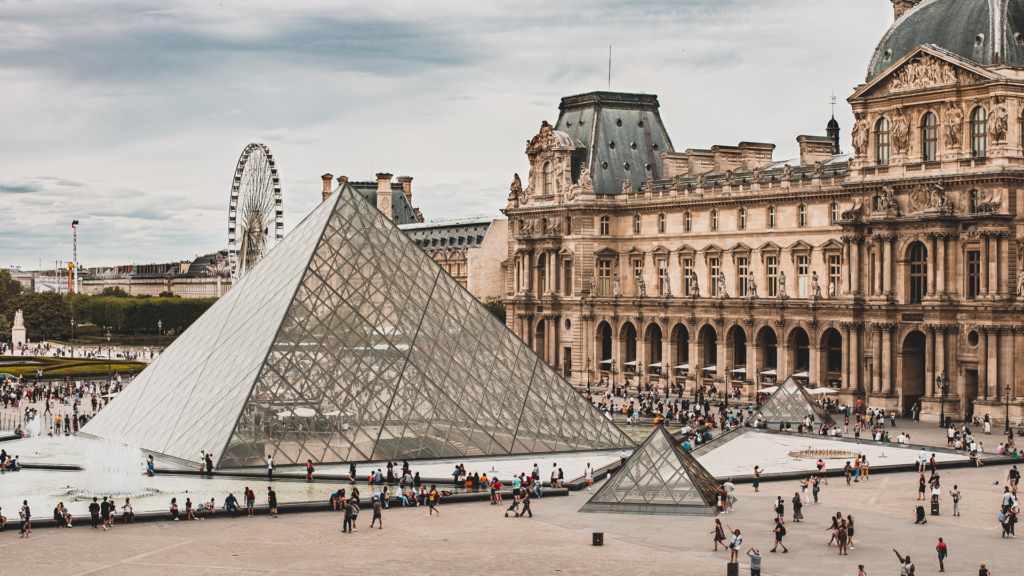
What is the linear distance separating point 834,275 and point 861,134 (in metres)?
7.70

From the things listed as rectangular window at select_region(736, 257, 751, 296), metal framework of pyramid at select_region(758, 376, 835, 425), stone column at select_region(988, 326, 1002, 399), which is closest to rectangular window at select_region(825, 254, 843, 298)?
rectangular window at select_region(736, 257, 751, 296)

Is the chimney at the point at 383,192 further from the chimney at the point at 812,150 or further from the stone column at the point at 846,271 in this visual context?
the stone column at the point at 846,271

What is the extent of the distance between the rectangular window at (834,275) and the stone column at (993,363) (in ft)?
33.2

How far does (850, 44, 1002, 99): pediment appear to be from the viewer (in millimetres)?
52719

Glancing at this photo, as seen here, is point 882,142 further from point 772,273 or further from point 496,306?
point 496,306

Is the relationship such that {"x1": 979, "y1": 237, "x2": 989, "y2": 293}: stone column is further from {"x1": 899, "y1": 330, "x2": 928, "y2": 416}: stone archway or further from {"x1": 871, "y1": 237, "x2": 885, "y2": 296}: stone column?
{"x1": 871, "y1": 237, "x2": 885, "y2": 296}: stone column

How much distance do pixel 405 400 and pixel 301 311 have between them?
172 inches

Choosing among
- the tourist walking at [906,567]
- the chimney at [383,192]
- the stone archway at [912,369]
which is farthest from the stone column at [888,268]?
the chimney at [383,192]

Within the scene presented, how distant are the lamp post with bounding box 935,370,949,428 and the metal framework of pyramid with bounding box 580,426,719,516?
2119cm

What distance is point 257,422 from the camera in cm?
3900

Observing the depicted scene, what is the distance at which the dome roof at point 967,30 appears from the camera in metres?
52.8

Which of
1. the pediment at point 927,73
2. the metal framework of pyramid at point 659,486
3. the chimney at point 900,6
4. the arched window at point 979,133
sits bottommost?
the metal framework of pyramid at point 659,486

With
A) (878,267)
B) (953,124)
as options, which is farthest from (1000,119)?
(878,267)

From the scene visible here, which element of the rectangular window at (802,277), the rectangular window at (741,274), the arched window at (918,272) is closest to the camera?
the arched window at (918,272)
